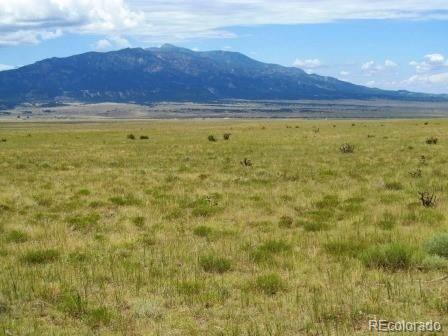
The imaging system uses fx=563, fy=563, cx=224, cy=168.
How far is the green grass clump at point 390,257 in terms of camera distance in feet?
34.3

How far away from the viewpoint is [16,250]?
12.5 metres

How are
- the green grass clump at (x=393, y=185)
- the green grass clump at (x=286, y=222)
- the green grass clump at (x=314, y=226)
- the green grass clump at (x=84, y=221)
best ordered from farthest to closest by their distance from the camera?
the green grass clump at (x=393, y=185) < the green grass clump at (x=84, y=221) < the green grass clump at (x=286, y=222) < the green grass clump at (x=314, y=226)

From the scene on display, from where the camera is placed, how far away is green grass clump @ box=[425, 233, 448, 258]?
420 inches

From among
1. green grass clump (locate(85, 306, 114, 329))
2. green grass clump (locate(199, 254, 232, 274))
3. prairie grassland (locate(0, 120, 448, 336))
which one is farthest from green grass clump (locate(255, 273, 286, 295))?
green grass clump (locate(85, 306, 114, 329))

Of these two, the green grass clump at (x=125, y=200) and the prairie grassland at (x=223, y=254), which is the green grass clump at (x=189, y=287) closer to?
the prairie grassland at (x=223, y=254)

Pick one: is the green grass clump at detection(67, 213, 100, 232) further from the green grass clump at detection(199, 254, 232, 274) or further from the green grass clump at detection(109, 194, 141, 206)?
the green grass clump at detection(199, 254, 232, 274)

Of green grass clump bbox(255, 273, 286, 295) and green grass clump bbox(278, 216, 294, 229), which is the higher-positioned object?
green grass clump bbox(255, 273, 286, 295)

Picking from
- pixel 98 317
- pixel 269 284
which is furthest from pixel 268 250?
pixel 98 317

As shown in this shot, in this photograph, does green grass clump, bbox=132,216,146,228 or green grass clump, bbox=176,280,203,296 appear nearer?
green grass clump, bbox=176,280,203,296

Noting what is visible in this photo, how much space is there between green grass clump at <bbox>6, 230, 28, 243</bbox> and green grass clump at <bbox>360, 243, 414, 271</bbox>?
8118mm

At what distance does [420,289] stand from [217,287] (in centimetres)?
325

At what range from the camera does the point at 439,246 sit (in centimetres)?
1076

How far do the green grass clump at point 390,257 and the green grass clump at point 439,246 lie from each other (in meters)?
0.37

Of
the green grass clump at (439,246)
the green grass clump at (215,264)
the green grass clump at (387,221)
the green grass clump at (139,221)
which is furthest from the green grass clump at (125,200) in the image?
the green grass clump at (439,246)
